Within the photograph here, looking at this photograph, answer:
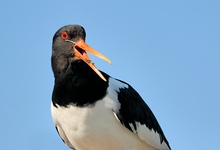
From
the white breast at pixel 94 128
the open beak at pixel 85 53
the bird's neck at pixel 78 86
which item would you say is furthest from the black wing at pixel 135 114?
the open beak at pixel 85 53

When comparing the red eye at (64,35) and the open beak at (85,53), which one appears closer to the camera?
the open beak at (85,53)

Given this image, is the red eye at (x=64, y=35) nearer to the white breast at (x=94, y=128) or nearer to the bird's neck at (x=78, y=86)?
the bird's neck at (x=78, y=86)

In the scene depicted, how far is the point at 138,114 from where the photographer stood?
7.95 m

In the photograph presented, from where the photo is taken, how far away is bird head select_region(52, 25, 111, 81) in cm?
697

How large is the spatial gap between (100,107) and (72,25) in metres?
1.41

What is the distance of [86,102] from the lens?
23.2 feet

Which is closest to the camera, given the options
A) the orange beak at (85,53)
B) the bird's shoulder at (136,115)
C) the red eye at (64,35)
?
Answer: the orange beak at (85,53)

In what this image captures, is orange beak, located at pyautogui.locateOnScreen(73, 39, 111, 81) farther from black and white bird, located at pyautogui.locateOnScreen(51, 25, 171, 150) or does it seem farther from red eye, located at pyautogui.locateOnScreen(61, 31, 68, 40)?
red eye, located at pyautogui.locateOnScreen(61, 31, 68, 40)

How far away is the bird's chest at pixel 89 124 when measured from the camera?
7.11 m

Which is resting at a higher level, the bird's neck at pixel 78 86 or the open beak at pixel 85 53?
the open beak at pixel 85 53

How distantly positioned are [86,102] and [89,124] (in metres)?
0.37

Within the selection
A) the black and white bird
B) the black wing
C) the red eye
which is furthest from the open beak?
the black wing

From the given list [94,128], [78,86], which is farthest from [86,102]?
[94,128]

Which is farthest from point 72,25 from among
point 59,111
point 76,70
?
Answer: point 59,111
